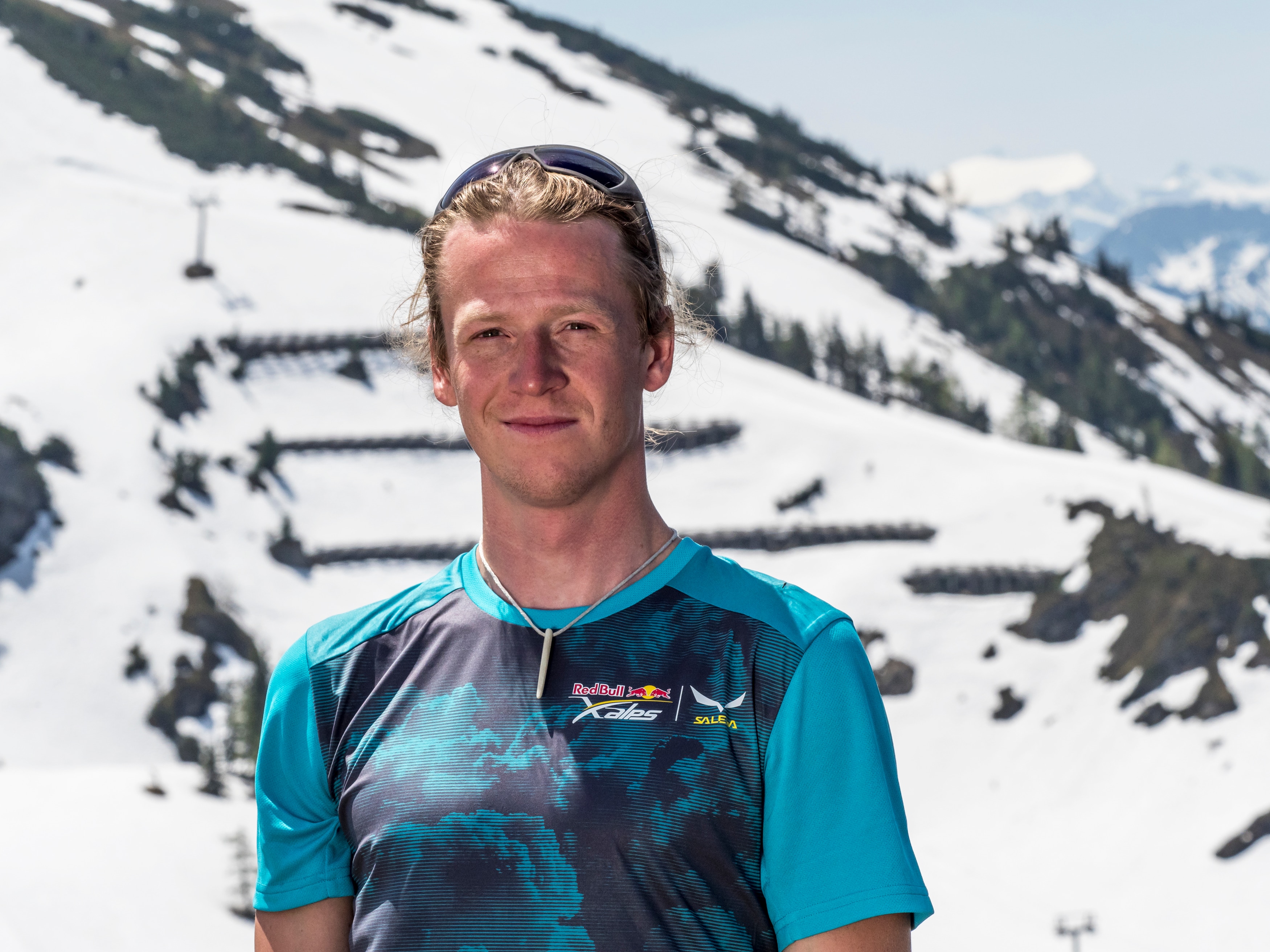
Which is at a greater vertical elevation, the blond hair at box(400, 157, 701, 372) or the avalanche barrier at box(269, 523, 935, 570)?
the avalanche barrier at box(269, 523, 935, 570)

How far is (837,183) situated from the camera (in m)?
190

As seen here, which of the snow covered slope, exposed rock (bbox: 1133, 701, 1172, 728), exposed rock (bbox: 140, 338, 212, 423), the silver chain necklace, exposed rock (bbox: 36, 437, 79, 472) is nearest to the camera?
the silver chain necklace

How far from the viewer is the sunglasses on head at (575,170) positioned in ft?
11.0

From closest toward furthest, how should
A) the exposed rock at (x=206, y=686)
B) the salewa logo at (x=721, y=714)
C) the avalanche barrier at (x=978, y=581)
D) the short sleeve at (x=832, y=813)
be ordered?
the short sleeve at (x=832, y=813)
the salewa logo at (x=721, y=714)
the exposed rock at (x=206, y=686)
the avalanche barrier at (x=978, y=581)

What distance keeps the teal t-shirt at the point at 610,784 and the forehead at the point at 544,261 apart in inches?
30.8

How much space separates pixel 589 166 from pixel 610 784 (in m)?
1.66

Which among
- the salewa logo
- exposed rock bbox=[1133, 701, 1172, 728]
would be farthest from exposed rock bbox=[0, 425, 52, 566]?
the salewa logo

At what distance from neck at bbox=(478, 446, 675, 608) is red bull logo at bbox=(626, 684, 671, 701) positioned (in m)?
0.32

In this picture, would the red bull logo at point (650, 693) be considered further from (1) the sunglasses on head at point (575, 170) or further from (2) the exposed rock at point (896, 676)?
(2) the exposed rock at point (896, 676)

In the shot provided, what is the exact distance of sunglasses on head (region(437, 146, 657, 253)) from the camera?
11.0ft

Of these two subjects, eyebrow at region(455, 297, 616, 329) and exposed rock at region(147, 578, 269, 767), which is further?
exposed rock at region(147, 578, 269, 767)

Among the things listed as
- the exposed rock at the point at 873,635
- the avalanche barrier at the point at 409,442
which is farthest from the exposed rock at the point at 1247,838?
the avalanche barrier at the point at 409,442

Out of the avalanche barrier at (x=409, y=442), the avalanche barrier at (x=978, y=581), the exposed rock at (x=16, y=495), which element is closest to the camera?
the exposed rock at (x=16, y=495)

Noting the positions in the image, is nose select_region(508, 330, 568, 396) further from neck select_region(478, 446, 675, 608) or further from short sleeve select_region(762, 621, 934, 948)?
short sleeve select_region(762, 621, 934, 948)
